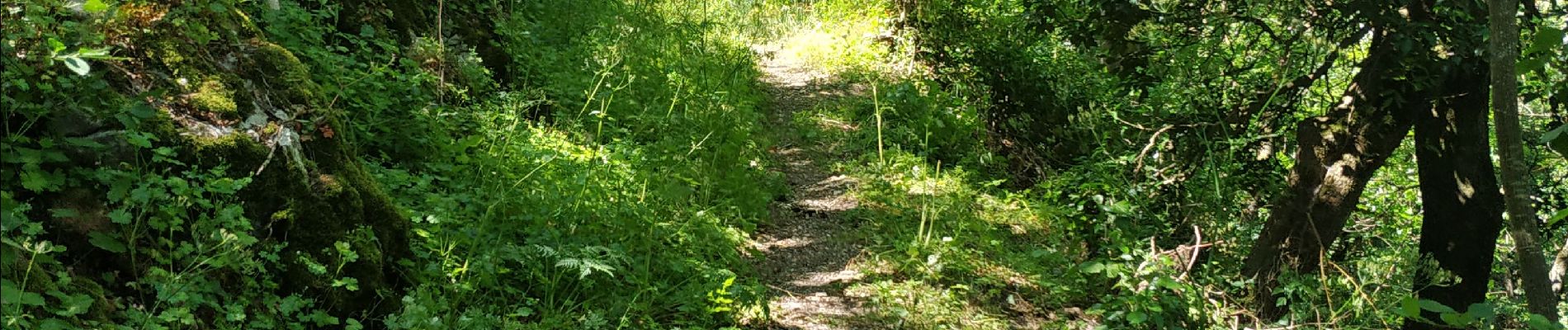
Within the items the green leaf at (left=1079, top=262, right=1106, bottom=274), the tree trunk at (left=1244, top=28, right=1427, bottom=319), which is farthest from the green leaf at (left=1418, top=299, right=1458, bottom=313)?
the tree trunk at (left=1244, top=28, right=1427, bottom=319)

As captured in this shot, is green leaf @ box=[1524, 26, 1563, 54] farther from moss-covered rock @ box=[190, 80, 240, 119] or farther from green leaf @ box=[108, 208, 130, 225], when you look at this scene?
moss-covered rock @ box=[190, 80, 240, 119]

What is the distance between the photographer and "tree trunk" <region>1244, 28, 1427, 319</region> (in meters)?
4.79

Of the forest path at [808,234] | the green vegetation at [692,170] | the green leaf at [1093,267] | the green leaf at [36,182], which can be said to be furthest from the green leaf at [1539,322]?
the green leaf at [36,182]

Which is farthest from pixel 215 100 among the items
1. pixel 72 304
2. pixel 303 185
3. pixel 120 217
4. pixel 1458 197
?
pixel 1458 197

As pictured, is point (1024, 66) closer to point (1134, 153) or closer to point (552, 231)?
point (1134, 153)

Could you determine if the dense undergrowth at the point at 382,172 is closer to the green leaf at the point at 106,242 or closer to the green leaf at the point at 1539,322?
the green leaf at the point at 106,242

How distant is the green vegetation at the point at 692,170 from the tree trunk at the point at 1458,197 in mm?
15

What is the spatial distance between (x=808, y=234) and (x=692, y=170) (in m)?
0.78

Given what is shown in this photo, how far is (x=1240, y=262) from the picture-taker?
5297mm

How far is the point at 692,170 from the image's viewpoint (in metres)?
5.86

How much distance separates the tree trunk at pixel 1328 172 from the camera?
4785 millimetres

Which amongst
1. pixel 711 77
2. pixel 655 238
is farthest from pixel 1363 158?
pixel 711 77

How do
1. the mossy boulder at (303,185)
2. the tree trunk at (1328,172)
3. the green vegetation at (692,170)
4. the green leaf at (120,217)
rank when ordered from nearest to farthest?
the green leaf at (120,217) < the green vegetation at (692,170) < the mossy boulder at (303,185) < the tree trunk at (1328,172)

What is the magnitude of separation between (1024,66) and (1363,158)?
3031mm
